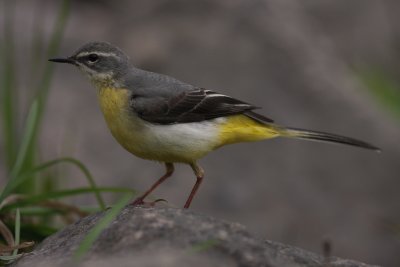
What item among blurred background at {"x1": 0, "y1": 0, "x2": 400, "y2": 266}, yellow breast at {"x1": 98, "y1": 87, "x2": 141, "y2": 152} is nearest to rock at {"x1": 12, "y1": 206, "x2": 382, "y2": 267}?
yellow breast at {"x1": 98, "y1": 87, "x2": 141, "y2": 152}

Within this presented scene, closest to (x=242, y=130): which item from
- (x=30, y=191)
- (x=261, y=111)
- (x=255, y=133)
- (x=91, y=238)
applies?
(x=255, y=133)

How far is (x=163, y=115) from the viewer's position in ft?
19.3

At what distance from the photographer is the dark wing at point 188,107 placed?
19.2ft

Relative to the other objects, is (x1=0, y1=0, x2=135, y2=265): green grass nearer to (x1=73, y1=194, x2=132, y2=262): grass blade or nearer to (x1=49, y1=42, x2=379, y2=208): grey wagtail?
(x1=73, y1=194, x2=132, y2=262): grass blade

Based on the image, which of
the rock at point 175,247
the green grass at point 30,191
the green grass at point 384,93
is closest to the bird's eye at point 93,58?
the green grass at point 30,191

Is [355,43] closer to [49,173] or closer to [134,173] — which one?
[134,173]

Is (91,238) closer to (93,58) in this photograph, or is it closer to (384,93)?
(93,58)

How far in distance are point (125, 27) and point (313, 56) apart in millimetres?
2668

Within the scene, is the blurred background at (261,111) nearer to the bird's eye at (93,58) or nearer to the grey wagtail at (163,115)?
the bird's eye at (93,58)

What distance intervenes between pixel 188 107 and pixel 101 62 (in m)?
0.82

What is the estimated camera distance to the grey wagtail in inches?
225

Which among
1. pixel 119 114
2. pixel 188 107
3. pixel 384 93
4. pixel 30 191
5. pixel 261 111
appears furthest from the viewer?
pixel 261 111

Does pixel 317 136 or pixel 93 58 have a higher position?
pixel 93 58

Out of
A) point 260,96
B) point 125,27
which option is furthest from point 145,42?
point 260,96
